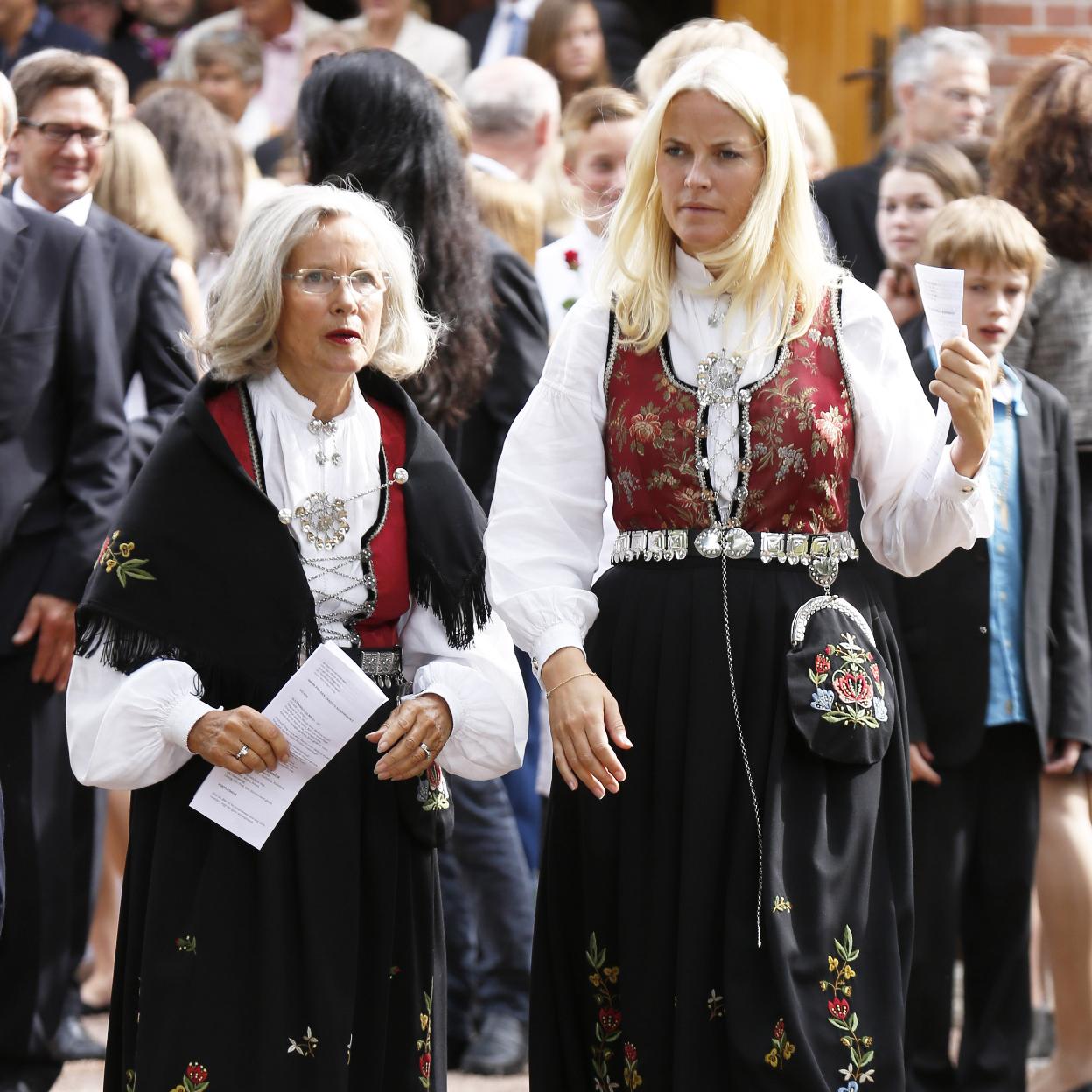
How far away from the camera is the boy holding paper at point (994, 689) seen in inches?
194

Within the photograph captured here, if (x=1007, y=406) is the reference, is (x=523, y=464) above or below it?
below

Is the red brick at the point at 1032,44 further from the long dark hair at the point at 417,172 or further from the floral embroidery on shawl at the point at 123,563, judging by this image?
the floral embroidery on shawl at the point at 123,563

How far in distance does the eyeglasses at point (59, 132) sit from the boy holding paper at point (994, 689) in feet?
7.39

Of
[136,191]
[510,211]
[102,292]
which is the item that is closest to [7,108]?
[102,292]

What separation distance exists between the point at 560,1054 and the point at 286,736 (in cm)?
82

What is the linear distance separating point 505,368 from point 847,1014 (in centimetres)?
226

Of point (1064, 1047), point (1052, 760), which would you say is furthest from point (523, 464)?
point (1064, 1047)

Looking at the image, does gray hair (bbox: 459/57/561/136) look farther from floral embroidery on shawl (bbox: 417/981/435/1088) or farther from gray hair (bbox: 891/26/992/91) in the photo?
floral embroidery on shawl (bbox: 417/981/435/1088)

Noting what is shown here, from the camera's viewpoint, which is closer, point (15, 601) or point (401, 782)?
point (401, 782)

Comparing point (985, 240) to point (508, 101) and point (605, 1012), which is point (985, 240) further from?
point (508, 101)

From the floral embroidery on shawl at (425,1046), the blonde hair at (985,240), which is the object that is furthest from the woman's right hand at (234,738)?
the blonde hair at (985,240)

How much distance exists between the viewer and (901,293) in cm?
586

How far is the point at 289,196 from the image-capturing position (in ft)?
12.8

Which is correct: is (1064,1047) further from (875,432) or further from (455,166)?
(455,166)
